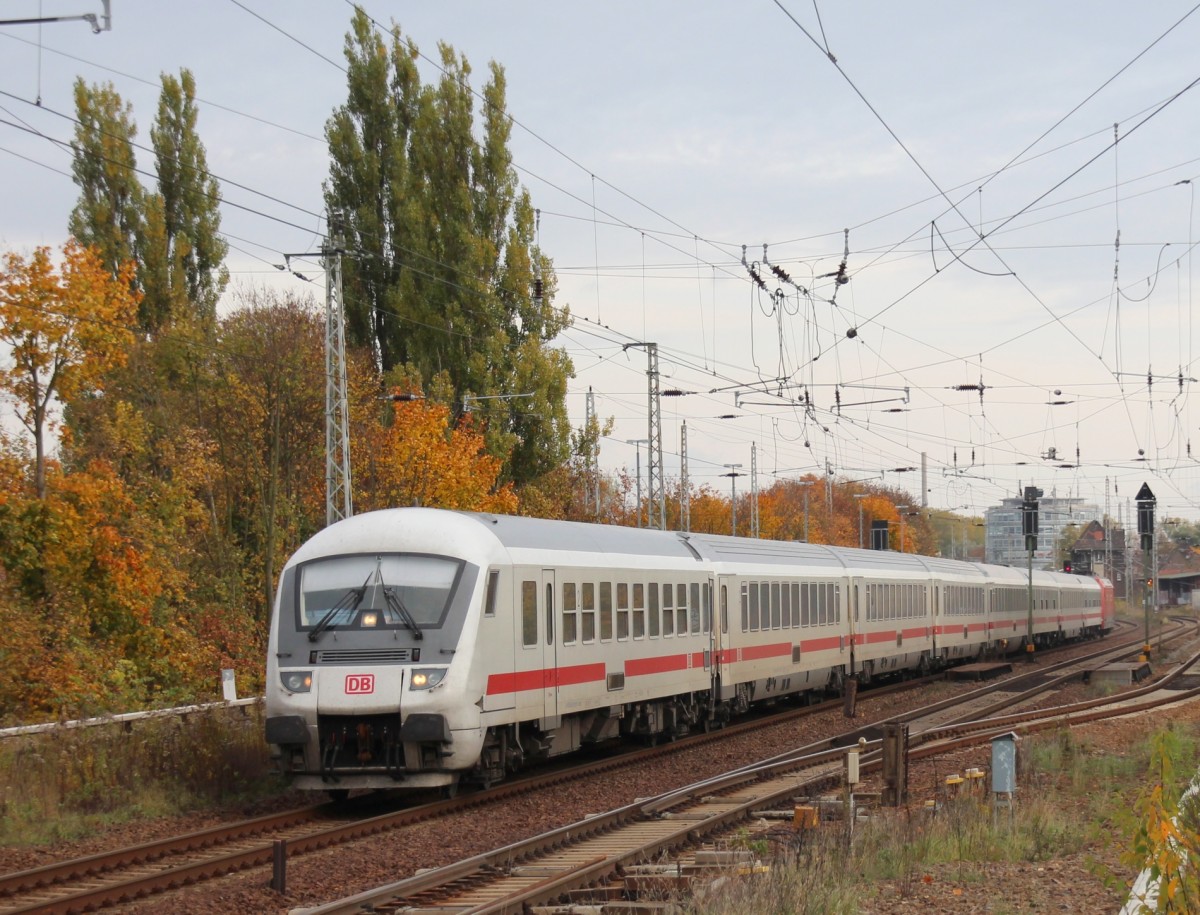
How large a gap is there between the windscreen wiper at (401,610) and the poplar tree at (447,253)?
28360 millimetres

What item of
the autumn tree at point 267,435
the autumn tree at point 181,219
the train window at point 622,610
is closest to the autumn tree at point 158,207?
the autumn tree at point 181,219

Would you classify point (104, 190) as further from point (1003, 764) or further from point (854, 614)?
point (1003, 764)

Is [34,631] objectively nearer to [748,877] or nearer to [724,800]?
[724,800]

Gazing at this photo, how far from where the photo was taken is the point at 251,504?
36125 millimetres

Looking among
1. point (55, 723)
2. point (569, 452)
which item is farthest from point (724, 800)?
point (569, 452)

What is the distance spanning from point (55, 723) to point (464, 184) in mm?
33728

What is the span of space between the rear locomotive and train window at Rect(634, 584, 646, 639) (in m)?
4.81

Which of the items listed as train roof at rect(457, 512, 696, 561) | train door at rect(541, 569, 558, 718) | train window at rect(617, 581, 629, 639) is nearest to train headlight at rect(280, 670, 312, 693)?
train roof at rect(457, 512, 696, 561)

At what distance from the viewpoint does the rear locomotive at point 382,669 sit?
1450 centimetres

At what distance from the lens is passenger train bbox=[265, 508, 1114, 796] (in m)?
14.6

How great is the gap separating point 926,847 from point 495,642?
214 inches

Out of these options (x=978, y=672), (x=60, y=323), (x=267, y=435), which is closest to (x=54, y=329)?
(x=60, y=323)

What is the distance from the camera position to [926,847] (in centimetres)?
1173

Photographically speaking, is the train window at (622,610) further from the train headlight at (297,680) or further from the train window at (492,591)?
the train headlight at (297,680)
